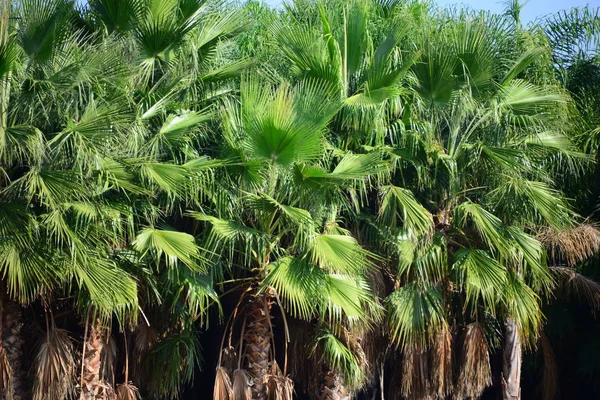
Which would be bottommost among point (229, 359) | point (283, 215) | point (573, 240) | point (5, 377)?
point (5, 377)

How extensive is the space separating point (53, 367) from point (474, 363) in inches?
211

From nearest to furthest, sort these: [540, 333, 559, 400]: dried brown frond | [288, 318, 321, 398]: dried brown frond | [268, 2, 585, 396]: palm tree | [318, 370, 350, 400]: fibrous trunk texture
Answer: [268, 2, 585, 396]: palm tree, [318, 370, 350, 400]: fibrous trunk texture, [288, 318, 321, 398]: dried brown frond, [540, 333, 559, 400]: dried brown frond

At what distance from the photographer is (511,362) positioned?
43.5ft

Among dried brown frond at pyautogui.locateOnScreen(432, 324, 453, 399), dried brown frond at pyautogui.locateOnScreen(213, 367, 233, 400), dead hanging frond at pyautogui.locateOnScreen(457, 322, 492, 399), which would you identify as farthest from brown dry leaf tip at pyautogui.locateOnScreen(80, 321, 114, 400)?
dead hanging frond at pyautogui.locateOnScreen(457, 322, 492, 399)

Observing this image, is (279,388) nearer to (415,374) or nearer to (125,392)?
(125,392)

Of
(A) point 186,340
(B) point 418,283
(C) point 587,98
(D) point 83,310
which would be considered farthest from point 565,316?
(D) point 83,310

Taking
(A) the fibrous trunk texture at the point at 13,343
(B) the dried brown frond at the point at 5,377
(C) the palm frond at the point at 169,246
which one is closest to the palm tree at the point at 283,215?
(C) the palm frond at the point at 169,246

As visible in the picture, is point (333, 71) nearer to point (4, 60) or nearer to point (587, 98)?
point (4, 60)

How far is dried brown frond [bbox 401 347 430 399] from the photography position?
39.7 feet

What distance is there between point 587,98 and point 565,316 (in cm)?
377

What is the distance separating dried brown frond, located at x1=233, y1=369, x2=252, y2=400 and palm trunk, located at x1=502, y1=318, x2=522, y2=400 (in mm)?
4108

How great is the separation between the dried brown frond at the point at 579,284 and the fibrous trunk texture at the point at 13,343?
8082 mm

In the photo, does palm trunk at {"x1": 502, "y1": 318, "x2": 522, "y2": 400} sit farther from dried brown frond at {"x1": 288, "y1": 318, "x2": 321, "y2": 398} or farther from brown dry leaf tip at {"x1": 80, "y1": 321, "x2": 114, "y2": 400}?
brown dry leaf tip at {"x1": 80, "y1": 321, "x2": 114, "y2": 400}

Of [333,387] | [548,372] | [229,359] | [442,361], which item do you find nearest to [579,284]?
[548,372]
